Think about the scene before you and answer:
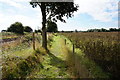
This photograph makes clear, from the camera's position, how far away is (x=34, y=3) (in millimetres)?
14734

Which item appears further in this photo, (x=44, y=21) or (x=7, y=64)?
(x=44, y=21)

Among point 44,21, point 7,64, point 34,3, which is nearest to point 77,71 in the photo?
point 7,64

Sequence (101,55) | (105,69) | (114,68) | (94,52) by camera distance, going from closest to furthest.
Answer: (114,68), (105,69), (101,55), (94,52)

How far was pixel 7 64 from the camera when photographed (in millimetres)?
5594

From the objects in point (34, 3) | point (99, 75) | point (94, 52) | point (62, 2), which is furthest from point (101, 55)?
point (34, 3)

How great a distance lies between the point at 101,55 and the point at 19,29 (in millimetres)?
61955

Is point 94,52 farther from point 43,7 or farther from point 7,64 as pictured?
point 43,7

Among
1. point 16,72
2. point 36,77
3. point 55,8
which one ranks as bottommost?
point 36,77

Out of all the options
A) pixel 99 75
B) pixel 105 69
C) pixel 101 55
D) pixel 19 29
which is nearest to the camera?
pixel 99 75

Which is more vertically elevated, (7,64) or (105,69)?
(7,64)

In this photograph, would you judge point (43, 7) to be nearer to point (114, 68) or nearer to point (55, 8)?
point (55, 8)

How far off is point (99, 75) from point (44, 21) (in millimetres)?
10273

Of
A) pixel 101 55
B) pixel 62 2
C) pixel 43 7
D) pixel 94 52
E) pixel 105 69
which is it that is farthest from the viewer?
pixel 43 7

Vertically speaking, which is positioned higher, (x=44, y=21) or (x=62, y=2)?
(x=62, y=2)
